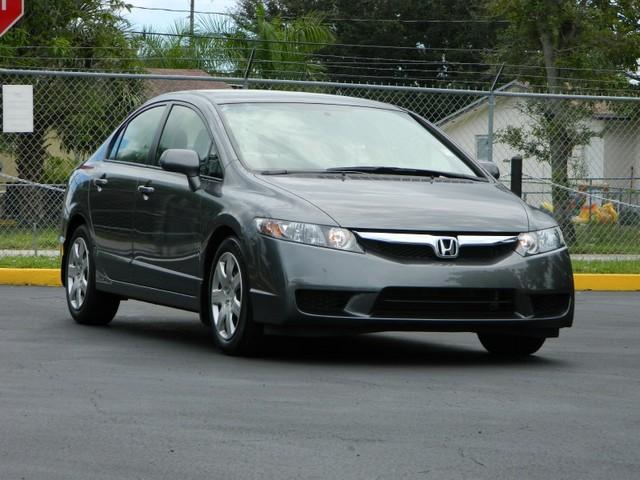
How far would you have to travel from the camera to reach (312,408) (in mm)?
6941

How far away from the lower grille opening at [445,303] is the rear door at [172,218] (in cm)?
135

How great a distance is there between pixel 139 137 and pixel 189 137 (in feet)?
2.62

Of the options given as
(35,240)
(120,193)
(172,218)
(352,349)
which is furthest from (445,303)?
(35,240)

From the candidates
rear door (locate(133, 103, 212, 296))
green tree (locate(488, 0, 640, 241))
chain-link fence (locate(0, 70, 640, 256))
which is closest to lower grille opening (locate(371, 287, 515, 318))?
rear door (locate(133, 103, 212, 296))

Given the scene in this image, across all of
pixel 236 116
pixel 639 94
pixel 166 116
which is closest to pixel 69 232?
pixel 166 116

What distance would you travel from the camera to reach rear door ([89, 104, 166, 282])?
404 inches

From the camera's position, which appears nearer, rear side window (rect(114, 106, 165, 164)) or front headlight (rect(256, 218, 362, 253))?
front headlight (rect(256, 218, 362, 253))

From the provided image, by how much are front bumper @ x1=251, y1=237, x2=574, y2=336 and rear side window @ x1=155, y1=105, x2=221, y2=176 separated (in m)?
1.08

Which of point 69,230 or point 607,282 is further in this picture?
point 607,282

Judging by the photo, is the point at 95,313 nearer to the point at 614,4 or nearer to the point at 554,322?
the point at 554,322

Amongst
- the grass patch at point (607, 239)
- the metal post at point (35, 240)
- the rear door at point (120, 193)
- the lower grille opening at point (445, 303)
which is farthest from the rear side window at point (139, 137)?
the grass patch at point (607, 239)

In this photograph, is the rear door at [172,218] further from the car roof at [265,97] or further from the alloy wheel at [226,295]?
the alloy wheel at [226,295]

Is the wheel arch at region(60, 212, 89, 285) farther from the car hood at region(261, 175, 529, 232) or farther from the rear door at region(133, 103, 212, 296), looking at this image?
the car hood at region(261, 175, 529, 232)

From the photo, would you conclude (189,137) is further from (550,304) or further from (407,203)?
(550,304)
